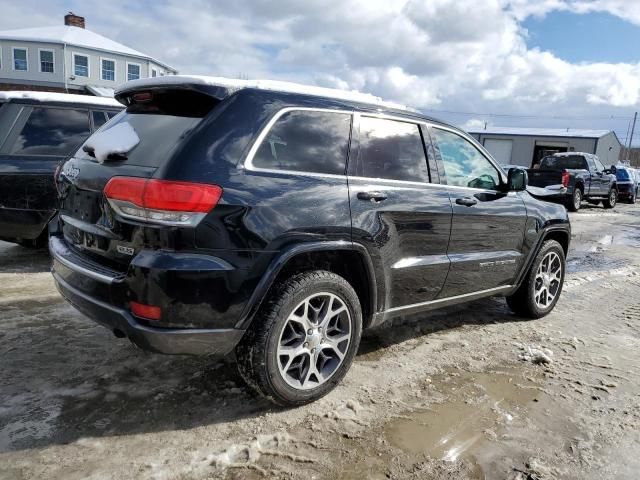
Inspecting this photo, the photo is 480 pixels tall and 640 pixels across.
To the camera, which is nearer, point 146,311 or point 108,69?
point 146,311

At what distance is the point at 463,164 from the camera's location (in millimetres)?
4156

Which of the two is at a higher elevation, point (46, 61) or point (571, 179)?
point (46, 61)

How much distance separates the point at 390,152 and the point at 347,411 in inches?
66.7

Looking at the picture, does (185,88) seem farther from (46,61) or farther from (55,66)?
(46,61)

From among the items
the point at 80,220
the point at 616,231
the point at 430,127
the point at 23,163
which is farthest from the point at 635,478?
the point at 616,231

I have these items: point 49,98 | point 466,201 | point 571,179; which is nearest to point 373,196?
point 466,201

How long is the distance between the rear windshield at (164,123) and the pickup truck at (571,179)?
1351cm

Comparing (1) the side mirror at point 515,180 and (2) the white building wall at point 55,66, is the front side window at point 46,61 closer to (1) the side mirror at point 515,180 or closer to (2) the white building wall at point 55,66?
(2) the white building wall at point 55,66

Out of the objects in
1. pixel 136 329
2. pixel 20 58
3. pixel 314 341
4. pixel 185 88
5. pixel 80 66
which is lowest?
pixel 314 341

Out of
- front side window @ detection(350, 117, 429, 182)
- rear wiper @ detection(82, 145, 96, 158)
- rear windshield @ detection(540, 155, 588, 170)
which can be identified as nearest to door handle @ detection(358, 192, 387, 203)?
front side window @ detection(350, 117, 429, 182)

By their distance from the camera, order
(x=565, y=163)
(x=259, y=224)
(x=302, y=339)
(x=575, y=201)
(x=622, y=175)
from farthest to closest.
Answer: (x=622, y=175), (x=565, y=163), (x=575, y=201), (x=302, y=339), (x=259, y=224)

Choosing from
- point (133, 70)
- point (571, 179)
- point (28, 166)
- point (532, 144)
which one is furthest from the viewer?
point (532, 144)

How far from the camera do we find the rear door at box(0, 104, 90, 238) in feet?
17.8

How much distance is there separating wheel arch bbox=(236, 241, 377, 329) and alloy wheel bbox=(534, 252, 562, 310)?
7.64ft
